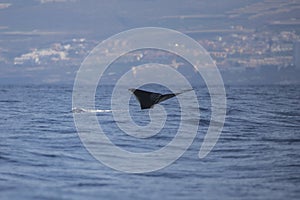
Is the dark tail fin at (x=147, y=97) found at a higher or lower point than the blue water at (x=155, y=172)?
higher

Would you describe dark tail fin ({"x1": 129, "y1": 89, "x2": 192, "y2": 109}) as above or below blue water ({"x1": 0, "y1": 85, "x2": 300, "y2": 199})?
above

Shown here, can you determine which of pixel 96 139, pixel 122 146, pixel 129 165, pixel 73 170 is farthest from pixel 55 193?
pixel 96 139

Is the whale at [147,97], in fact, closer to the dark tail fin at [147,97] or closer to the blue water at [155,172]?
the dark tail fin at [147,97]

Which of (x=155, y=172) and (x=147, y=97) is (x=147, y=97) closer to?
(x=147, y=97)

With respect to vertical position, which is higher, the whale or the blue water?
the whale

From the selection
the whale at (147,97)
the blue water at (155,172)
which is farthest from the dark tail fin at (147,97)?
the blue water at (155,172)

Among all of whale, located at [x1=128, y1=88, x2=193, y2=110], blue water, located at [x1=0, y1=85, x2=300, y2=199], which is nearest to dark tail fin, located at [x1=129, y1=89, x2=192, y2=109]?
whale, located at [x1=128, y1=88, x2=193, y2=110]

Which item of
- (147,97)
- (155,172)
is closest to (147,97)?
(147,97)

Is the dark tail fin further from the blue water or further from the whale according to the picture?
the blue water

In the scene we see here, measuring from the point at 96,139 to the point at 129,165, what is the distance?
380 inches

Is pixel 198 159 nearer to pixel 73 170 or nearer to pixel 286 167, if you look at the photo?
pixel 286 167

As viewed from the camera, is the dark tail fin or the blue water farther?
the dark tail fin

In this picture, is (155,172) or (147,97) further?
(147,97)

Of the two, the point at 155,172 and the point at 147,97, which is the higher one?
the point at 147,97
